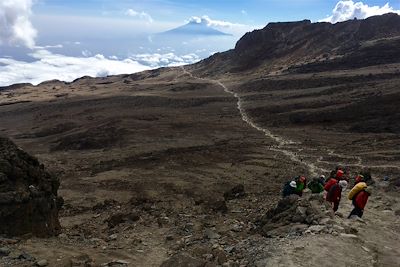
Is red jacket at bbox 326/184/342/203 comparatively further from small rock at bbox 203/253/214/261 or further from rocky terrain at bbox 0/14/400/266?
small rock at bbox 203/253/214/261

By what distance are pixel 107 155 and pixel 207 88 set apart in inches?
1679

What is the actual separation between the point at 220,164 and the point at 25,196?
18708 mm

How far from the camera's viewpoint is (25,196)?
15.1 meters

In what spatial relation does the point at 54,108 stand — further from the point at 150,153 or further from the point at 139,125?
the point at 150,153

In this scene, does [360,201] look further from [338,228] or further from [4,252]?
[4,252]

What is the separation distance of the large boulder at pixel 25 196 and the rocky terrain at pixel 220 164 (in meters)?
0.58

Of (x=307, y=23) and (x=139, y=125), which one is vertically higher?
(x=307, y=23)

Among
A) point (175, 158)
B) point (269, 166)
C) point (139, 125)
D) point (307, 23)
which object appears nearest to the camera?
point (269, 166)

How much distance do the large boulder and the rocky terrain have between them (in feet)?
1.89

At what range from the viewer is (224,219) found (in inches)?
749

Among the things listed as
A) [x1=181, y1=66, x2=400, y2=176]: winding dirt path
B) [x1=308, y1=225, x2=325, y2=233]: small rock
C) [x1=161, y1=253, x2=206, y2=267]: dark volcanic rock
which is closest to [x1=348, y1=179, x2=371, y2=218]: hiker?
[x1=308, y1=225, x2=325, y2=233]: small rock

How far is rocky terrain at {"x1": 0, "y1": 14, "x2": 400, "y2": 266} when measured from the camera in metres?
13.6

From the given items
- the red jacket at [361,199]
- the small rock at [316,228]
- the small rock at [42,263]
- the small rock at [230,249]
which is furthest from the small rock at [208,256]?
the red jacket at [361,199]

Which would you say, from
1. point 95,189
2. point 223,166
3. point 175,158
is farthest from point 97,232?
point 175,158
